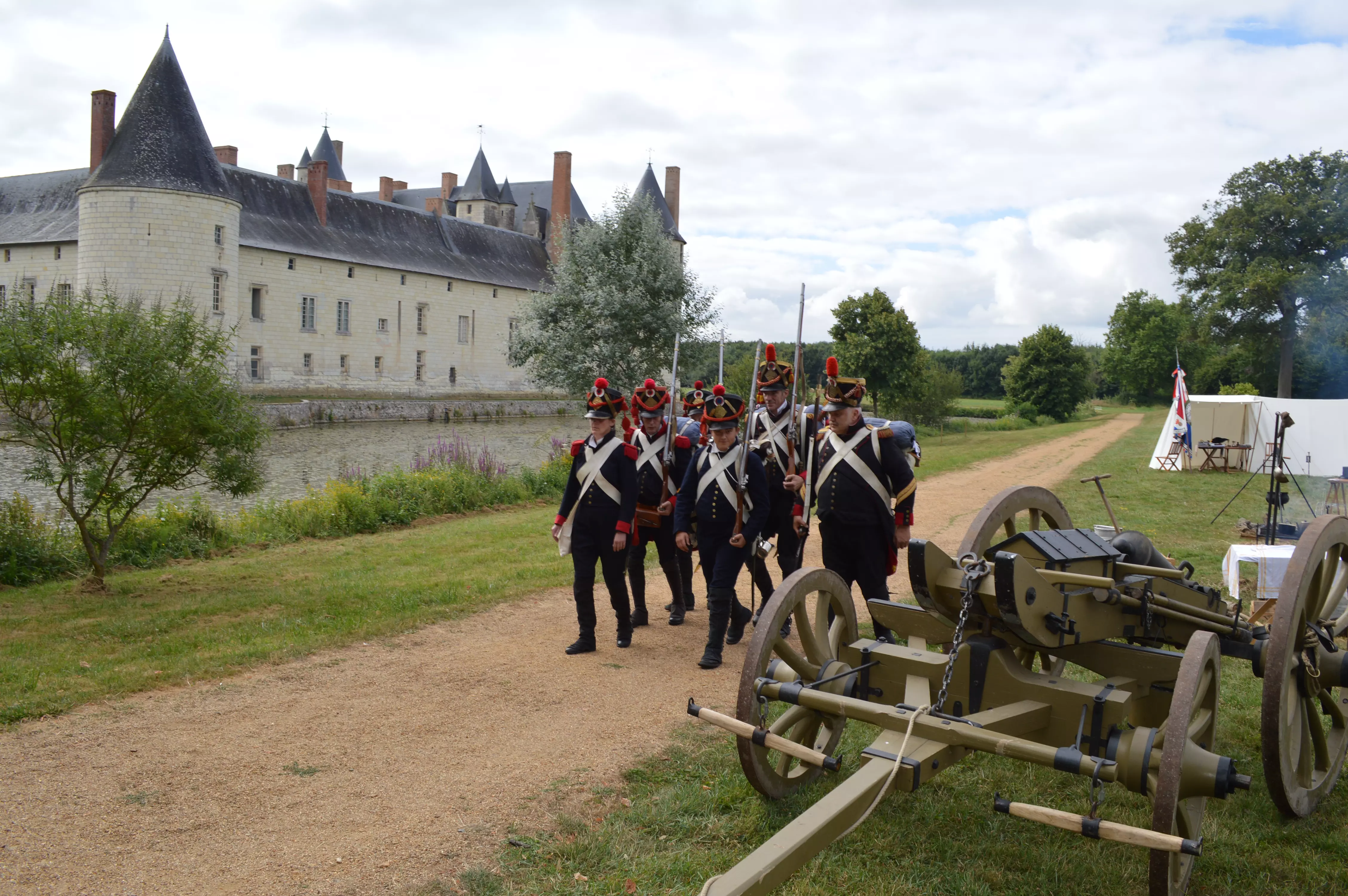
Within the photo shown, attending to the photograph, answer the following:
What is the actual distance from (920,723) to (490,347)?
61806mm

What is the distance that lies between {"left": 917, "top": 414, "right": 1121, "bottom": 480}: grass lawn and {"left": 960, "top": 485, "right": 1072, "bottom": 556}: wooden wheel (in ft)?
48.5

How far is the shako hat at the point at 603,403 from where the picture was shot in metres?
7.21

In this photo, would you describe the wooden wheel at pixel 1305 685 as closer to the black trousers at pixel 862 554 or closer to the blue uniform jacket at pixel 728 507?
the black trousers at pixel 862 554

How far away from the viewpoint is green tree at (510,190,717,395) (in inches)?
879

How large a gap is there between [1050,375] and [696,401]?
49460 mm

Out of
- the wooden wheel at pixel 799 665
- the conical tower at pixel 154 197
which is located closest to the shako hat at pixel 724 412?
the wooden wheel at pixel 799 665

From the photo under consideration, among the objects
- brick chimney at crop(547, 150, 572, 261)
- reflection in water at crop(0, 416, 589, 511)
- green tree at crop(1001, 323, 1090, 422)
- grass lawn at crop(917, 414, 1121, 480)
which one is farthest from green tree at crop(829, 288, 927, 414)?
brick chimney at crop(547, 150, 572, 261)

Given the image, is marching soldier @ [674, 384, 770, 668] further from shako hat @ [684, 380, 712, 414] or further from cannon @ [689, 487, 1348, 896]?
cannon @ [689, 487, 1348, 896]

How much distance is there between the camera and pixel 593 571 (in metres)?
7.10

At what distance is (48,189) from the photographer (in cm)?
5181

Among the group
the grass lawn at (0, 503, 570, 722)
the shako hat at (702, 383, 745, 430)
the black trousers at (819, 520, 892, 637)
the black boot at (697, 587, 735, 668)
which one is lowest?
the grass lawn at (0, 503, 570, 722)

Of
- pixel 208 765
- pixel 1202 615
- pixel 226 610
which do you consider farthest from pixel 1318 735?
pixel 226 610

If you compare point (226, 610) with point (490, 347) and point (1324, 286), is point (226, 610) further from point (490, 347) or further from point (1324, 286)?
point (490, 347)

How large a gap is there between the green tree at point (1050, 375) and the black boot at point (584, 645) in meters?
50.5
